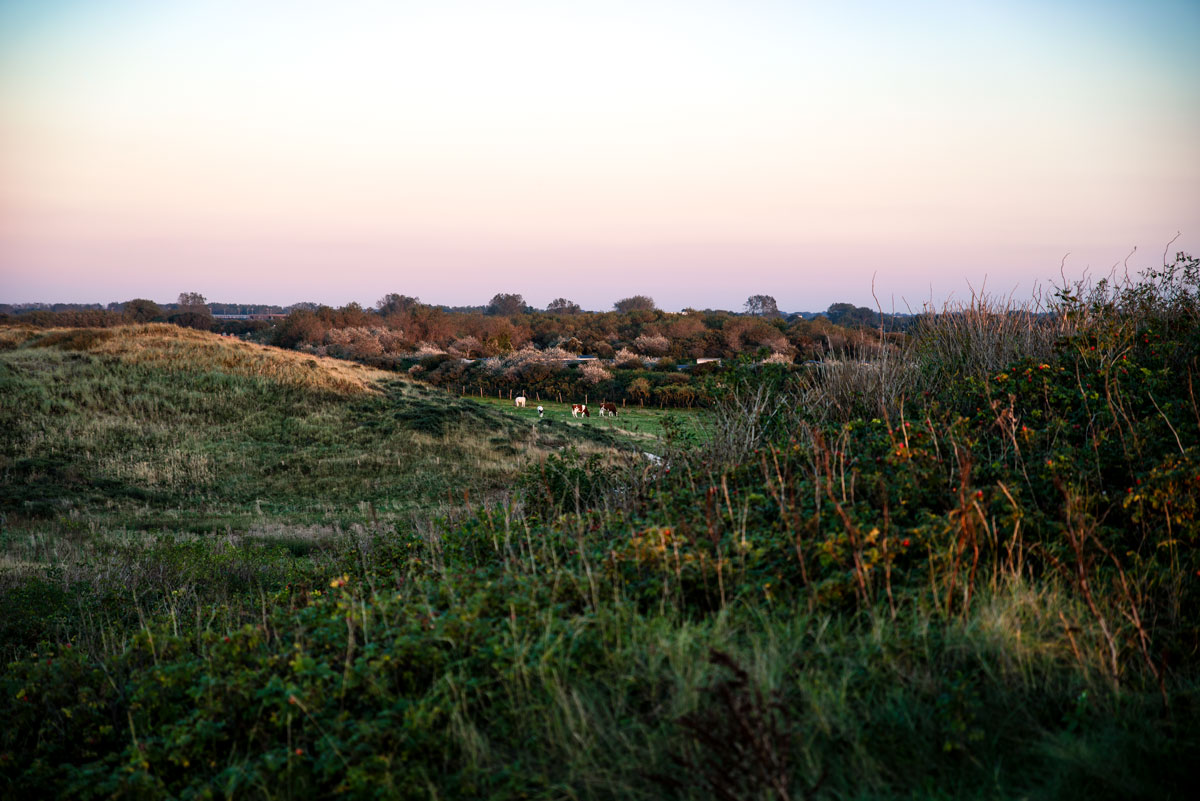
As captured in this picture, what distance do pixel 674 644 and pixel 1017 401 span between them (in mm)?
4479

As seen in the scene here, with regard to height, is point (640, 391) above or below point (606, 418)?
above

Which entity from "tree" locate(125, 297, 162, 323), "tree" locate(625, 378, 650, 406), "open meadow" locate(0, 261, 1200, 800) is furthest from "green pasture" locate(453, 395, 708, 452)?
"tree" locate(125, 297, 162, 323)

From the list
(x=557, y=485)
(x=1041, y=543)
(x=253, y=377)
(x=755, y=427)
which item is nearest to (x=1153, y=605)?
(x=1041, y=543)

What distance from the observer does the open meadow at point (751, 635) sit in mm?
3053

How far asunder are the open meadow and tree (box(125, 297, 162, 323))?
92.7 m

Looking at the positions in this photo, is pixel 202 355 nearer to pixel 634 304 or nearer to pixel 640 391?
pixel 640 391

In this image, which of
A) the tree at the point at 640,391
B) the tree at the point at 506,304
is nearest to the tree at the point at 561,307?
the tree at the point at 506,304

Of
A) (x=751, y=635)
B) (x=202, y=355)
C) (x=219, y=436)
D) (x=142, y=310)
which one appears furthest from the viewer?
(x=142, y=310)

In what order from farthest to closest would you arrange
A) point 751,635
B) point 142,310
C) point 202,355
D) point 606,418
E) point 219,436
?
point 142,310 → point 606,418 → point 202,355 → point 219,436 → point 751,635

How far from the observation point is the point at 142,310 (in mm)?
90750

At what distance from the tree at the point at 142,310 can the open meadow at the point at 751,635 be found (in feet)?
304

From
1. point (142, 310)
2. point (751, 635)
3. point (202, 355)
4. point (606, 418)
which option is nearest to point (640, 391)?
point (606, 418)

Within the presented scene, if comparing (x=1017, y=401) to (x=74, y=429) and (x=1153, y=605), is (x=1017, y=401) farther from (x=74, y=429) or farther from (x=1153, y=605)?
(x=74, y=429)

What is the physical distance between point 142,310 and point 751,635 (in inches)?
4114
